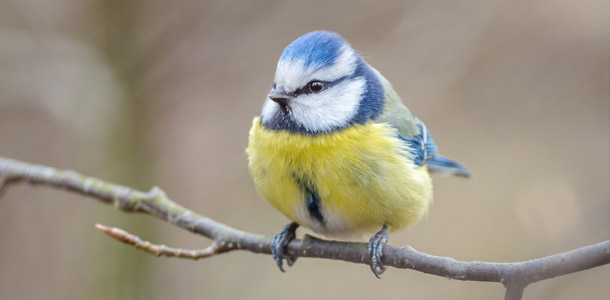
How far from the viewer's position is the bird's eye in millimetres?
2308

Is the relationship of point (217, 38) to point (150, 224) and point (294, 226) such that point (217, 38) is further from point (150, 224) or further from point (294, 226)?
point (294, 226)

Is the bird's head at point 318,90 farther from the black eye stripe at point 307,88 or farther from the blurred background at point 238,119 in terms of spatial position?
the blurred background at point 238,119

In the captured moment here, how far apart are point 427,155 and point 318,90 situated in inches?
29.5

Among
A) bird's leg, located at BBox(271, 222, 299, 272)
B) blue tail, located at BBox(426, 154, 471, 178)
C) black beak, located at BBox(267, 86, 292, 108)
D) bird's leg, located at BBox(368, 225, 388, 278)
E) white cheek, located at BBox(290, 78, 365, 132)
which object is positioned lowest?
bird's leg, located at BBox(368, 225, 388, 278)

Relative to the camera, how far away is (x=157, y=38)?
4180 millimetres

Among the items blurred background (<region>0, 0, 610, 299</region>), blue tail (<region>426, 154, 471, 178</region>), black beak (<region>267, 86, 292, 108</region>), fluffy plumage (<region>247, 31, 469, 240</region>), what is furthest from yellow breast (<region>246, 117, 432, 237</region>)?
blurred background (<region>0, 0, 610, 299</region>)

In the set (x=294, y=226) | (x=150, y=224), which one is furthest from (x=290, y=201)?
(x=150, y=224)

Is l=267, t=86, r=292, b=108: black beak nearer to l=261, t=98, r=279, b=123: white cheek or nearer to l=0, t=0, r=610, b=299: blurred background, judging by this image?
l=261, t=98, r=279, b=123: white cheek

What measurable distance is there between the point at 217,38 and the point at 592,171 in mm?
2589

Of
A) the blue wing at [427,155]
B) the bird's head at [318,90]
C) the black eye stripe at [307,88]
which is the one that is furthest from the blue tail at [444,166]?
the black eye stripe at [307,88]

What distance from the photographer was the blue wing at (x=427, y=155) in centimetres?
261

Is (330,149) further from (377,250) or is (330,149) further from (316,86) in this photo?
(377,250)

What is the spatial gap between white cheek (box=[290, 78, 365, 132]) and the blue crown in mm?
121

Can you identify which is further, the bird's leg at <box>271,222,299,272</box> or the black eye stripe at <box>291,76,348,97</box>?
the bird's leg at <box>271,222,299,272</box>
